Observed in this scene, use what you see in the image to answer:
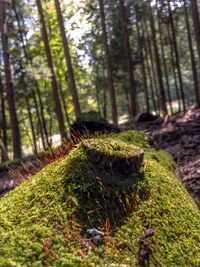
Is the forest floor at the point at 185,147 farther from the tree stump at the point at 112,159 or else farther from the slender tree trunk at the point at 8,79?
the slender tree trunk at the point at 8,79

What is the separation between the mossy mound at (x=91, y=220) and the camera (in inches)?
95.0

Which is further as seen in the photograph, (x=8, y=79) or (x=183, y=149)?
(x=8, y=79)

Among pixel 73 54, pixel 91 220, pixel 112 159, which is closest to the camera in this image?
pixel 91 220

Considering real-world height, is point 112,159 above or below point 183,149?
above

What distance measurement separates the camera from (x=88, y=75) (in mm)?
31812

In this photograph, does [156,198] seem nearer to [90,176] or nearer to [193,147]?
[90,176]

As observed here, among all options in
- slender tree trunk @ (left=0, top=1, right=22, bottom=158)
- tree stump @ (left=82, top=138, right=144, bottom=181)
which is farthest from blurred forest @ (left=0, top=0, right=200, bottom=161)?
tree stump @ (left=82, top=138, right=144, bottom=181)

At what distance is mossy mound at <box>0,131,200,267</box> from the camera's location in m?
2.41

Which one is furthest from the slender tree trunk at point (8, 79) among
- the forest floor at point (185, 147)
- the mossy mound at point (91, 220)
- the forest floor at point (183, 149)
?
the mossy mound at point (91, 220)

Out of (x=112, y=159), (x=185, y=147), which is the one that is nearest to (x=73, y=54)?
(x=185, y=147)

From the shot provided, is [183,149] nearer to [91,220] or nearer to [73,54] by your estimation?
[91,220]

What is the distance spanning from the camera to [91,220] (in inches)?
109

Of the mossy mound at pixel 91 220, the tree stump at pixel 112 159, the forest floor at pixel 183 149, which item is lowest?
the forest floor at pixel 183 149

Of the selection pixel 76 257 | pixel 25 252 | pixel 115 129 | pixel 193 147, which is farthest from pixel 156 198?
pixel 115 129
